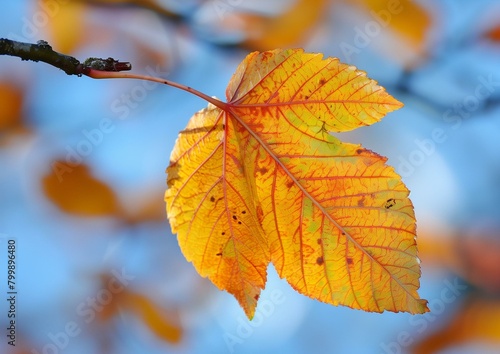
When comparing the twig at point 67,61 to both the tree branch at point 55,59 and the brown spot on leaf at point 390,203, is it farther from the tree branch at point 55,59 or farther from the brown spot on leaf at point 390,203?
the brown spot on leaf at point 390,203

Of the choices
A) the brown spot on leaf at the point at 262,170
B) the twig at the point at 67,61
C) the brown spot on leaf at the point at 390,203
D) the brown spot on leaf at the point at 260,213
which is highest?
the twig at the point at 67,61

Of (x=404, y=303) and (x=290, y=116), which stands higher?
(x=290, y=116)

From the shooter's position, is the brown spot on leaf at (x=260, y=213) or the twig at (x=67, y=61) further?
the brown spot on leaf at (x=260, y=213)

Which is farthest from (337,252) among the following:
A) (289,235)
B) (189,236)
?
(189,236)

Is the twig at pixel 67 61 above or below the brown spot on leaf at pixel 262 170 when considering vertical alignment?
above

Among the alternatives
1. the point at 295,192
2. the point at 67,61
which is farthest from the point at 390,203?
the point at 67,61

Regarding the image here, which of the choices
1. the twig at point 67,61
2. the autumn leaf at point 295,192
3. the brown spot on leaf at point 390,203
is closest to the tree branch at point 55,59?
the twig at point 67,61

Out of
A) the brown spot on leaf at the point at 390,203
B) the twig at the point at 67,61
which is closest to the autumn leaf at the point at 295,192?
the brown spot on leaf at the point at 390,203

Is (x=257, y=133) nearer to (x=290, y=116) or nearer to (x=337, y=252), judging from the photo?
(x=290, y=116)
